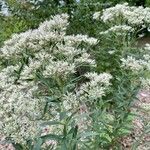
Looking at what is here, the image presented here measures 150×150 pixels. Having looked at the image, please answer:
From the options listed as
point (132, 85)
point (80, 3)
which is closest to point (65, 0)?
point (80, 3)

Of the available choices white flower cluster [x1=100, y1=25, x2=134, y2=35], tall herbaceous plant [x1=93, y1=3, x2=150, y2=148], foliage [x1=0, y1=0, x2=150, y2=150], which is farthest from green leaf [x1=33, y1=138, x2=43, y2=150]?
white flower cluster [x1=100, y1=25, x2=134, y2=35]

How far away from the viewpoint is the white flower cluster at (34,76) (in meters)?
Answer: 2.91

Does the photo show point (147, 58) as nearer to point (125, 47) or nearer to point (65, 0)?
point (125, 47)

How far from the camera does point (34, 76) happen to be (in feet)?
10.5

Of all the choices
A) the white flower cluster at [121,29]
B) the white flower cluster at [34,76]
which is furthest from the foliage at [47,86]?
the white flower cluster at [121,29]

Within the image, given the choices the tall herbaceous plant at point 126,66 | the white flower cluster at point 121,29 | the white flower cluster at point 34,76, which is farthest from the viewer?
the white flower cluster at point 121,29

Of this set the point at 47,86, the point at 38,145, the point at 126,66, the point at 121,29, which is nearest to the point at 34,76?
the point at 47,86

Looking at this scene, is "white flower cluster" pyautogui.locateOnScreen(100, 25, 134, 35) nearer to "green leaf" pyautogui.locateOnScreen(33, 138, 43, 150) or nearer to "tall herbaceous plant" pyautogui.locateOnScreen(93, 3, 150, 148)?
"tall herbaceous plant" pyautogui.locateOnScreen(93, 3, 150, 148)

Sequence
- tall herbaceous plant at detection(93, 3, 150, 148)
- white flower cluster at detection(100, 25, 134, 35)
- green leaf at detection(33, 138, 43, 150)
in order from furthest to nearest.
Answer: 1. white flower cluster at detection(100, 25, 134, 35)
2. tall herbaceous plant at detection(93, 3, 150, 148)
3. green leaf at detection(33, 138, 43, 150)

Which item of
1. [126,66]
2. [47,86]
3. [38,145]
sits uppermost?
[47,86]

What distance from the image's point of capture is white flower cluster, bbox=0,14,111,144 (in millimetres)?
2906

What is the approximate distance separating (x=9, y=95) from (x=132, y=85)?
136cm

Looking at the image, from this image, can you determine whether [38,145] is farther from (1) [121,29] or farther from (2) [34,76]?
(1) [121,29]

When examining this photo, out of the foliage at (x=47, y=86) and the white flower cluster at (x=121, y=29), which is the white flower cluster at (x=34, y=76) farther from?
the white flower cluster at (x=121, y=29)
